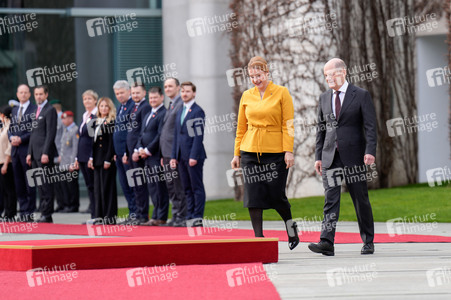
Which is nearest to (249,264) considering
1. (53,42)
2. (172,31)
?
(172,31)

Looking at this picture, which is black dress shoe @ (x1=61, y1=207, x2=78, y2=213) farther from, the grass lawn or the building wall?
the building wall

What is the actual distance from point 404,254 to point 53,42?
14.9m

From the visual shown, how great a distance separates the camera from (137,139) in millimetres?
13562

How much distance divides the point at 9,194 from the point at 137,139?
3090mm

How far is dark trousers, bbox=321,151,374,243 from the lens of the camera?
872 cm

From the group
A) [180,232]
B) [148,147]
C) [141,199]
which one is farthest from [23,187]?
[180,232]

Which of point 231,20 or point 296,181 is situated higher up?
point 231,20

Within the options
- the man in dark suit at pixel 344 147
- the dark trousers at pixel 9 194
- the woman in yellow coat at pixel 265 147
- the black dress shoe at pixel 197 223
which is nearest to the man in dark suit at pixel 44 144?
the dark trousers at pixel 9 194

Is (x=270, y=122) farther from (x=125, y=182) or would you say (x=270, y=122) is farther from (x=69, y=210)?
(x=69, y=210)

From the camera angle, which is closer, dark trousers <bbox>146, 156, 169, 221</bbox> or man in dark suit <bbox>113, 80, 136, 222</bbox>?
dark trousers <bbox>146, 156, 169, 221</bbox>

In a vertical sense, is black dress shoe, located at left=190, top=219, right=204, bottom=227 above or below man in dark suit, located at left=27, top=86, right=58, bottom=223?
below

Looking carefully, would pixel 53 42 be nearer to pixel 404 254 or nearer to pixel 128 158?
pixel 128 158

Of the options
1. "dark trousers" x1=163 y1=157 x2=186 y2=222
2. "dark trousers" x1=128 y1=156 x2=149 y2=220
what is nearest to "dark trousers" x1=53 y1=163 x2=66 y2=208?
"dark trousers" x1=128 y1=156 x2=149 y2=220

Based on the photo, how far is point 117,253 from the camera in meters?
7.89
